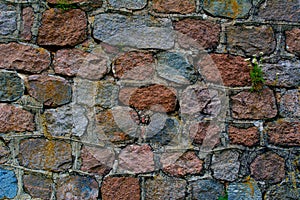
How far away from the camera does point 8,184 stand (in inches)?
82.4

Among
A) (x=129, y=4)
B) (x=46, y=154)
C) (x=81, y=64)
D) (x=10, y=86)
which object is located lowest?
(x=46, y=154)

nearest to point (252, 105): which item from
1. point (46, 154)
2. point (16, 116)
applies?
point (46, 154)

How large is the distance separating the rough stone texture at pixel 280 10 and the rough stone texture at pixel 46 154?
134 centimetres

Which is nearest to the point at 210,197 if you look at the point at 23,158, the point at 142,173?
the point at 142,173

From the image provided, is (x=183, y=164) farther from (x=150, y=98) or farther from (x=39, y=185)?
(x=39, y=185)

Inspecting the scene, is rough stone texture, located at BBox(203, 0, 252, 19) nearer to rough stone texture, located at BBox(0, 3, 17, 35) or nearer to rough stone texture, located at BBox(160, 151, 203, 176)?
rough stone texture, located at BBox(160, 151, 203, 176)

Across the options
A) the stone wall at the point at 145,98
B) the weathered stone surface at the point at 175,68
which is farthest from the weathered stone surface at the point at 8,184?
the weathered stone surface at the point at 175,68

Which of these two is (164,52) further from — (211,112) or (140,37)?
(211,112)

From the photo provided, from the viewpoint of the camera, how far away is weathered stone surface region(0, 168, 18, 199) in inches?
82.2

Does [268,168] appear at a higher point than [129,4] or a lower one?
lower

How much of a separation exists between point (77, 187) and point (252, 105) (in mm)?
1102

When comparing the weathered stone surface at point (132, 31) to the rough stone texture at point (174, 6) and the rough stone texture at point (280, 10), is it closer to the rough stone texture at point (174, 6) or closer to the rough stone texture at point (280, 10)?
the rough stone texture at point (174, 6)

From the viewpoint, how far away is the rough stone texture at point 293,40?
2082 millimetres

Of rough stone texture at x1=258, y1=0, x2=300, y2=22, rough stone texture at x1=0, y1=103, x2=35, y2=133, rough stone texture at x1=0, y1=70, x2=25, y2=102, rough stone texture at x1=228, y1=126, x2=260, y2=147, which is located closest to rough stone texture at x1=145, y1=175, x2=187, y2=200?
rough stone texture at x1=228, y1=126, x2=260, y2=147
